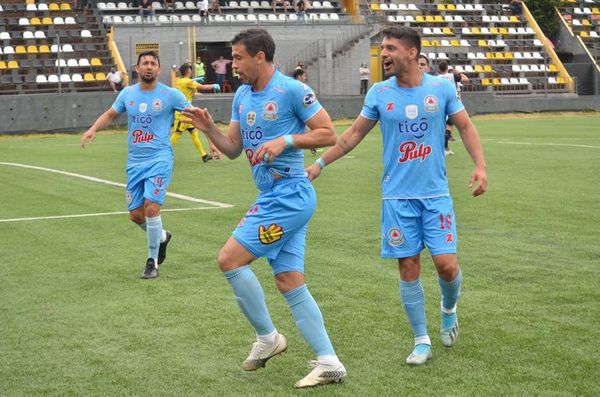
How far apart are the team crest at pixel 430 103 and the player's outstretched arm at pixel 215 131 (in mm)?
1209

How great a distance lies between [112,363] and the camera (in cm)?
696

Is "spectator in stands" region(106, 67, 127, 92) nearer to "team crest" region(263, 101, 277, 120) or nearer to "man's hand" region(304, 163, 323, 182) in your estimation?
"man's hand" region(304, 163, 323, 182)

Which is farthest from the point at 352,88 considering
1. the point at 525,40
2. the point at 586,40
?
the point at 586,40

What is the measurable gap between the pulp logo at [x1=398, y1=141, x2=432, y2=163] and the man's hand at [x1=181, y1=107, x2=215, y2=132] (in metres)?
1.30

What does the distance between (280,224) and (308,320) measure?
598 mm

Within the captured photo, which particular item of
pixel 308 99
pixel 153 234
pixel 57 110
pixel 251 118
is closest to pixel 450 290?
pixel 308 99

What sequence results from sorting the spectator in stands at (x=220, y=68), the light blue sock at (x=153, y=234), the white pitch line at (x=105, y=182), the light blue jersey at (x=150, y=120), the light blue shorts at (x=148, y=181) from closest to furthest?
1. the light blue sock at (x=153, y=234)
2. the light blue shorts at (x=148, y=181)
3. the light blue jersey at (x=150, y=120)
4. the white pitch line at (x=105, y=182)
5. the spectator in stands at (x=220, y=68)

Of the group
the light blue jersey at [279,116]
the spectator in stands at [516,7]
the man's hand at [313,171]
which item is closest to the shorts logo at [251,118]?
the light blue jersey at [279,116]

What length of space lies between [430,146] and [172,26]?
125 ft

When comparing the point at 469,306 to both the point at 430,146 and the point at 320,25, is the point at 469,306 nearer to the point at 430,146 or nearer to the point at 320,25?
the point at 430,146

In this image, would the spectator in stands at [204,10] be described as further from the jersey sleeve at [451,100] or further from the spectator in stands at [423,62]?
the jersey sleeve at [451,100]

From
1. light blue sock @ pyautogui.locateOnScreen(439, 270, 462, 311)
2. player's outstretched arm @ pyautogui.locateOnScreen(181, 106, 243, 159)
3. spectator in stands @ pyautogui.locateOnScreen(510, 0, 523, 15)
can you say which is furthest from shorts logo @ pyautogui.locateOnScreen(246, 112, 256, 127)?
spectator in stands @ pyautogui.locateOnScreen(510, 0, 523, 15)

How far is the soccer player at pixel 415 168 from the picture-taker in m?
6.82

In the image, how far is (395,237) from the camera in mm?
6828
